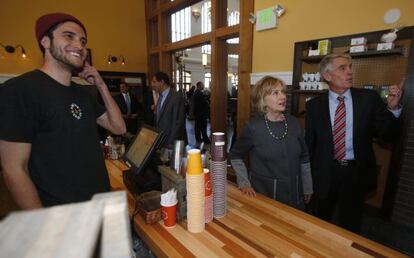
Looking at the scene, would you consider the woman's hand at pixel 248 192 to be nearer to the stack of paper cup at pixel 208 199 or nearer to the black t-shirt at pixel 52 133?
the stack of paper cup at pixel 208 199

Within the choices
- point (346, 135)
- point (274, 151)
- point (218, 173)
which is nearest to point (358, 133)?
point (346, 135)

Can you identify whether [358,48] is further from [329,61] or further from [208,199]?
[208,199]

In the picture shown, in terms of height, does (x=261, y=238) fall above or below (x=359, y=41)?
below

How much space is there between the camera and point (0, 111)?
0.92 m

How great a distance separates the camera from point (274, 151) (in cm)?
148

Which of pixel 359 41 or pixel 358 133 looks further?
pixel 359 41

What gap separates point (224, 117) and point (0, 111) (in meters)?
3.37

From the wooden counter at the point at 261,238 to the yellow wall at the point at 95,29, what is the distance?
14.8ft

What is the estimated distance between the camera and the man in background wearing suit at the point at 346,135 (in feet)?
5.75

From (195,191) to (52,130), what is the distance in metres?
0.70

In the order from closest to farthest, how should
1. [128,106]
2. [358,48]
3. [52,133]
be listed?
[52,133] < [358,48] < [128,106]

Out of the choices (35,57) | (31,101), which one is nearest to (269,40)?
(31,101)

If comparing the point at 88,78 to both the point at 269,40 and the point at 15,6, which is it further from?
the point at 15,6

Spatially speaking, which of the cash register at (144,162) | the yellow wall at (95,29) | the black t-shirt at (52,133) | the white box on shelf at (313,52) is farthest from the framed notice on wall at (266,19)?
the yellow wall at (95,29)
